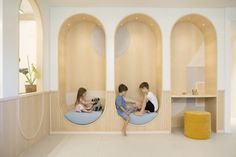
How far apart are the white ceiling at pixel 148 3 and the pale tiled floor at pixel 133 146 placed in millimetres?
2669

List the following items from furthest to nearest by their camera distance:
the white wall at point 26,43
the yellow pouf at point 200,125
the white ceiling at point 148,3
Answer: the white wall at point 26,43
the white ceiling at point 148,3
the yellow pouf at point 200,125

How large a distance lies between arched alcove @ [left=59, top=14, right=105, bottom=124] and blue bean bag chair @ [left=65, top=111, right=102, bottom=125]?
1.70 ft

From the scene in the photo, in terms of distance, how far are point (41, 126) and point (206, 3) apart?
13.3ft

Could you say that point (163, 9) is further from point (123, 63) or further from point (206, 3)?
point (123, 63)

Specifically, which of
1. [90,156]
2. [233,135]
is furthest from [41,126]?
[233,135]

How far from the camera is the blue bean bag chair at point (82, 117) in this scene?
411 centimetres

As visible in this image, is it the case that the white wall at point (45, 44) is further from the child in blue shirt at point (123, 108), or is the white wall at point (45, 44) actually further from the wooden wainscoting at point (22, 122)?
the child in blue shirt at point (123, 108)

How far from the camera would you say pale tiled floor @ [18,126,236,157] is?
9.96ft

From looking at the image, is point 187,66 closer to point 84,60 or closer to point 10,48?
point 84,60

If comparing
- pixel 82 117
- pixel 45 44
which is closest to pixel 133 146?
pixel 82 117

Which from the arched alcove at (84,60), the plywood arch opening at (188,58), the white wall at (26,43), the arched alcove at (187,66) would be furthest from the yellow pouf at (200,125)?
the white wall at (26,43)

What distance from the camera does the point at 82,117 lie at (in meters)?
4.11

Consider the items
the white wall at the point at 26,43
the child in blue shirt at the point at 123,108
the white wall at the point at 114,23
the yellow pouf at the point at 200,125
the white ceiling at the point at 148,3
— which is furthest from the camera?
the white wall at the point at 26,43

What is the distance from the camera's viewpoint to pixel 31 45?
4.90 metres
